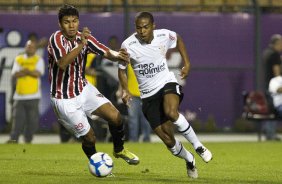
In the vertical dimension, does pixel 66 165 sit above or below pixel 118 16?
below

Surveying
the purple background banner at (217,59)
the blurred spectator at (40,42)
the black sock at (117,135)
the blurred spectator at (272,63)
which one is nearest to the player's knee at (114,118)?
the black sock at (117,135)

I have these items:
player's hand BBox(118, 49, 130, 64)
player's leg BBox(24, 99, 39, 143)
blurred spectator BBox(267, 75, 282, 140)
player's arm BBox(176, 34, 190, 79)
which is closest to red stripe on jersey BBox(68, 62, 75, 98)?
player's hand BBox(118, 49, 130, 64)

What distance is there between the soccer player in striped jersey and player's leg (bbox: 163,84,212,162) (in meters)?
0.68

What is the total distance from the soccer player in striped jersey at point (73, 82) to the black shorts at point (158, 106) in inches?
20.0

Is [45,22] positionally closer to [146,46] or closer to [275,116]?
[275,116]

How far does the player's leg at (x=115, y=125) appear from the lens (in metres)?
12.4

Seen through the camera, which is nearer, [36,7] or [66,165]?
[66,165]

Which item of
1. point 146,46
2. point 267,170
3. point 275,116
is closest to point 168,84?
point 146,46

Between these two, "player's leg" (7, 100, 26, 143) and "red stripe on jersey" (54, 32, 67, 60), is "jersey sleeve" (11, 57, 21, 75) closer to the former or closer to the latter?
"player's leg" (7, 100, 26, 143)

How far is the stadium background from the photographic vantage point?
22.4 meters

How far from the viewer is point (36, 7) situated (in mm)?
22375

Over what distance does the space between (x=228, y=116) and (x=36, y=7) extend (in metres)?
5.03

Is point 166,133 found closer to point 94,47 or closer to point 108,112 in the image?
point 108,112

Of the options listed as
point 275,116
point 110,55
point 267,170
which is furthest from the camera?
point 275,116
